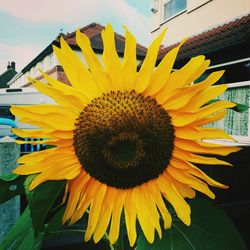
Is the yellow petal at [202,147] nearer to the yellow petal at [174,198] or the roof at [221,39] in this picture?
Result: the yellow petal at [174,198]

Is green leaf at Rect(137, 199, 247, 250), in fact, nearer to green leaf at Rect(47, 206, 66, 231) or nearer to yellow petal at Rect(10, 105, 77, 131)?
green leaf at Rect(47, 206, 66, 231)

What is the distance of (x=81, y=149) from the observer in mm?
673

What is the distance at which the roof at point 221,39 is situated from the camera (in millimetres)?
7840

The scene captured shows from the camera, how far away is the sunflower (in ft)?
2.02

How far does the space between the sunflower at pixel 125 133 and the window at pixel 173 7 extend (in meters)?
11.7

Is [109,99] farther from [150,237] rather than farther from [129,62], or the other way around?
[150,237]

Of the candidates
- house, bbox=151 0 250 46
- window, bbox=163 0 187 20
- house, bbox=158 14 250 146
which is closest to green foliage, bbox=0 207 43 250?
house, bbox=158 14 250 146

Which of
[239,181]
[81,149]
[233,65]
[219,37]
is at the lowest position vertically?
[239,181]

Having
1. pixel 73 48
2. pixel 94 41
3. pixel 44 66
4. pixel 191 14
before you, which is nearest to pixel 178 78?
pixel 191 14

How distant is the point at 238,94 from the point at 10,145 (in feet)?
25.9

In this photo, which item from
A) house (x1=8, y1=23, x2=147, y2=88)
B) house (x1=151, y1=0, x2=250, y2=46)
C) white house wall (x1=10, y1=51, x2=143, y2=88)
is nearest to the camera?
house (x1=151, y1=0, x2=250, y2=46)

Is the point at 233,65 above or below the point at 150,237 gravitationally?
above

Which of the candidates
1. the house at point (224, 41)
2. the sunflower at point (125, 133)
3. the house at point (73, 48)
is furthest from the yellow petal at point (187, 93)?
the house at point (73, 48)

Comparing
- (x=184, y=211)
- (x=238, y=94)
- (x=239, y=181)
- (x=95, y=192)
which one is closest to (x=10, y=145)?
(x=95, y=192)
